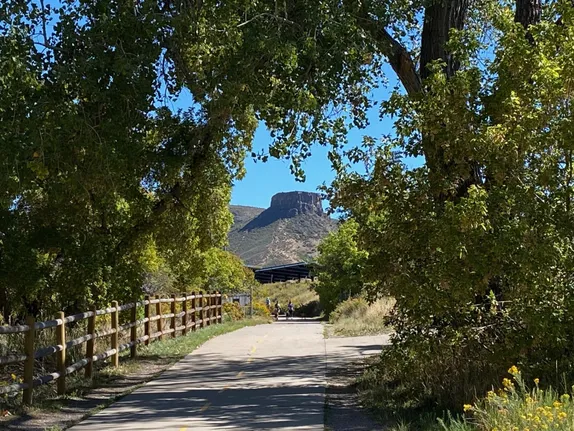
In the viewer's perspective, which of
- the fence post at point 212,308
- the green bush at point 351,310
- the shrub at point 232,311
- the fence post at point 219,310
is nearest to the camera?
the fence post at point 212,308

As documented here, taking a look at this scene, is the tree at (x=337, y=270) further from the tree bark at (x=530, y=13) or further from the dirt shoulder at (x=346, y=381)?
the tree bark at (x=530, y=13)

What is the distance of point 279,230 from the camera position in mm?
155000

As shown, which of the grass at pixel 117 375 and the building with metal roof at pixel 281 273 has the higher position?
the building with metal roof at pixel 281 273

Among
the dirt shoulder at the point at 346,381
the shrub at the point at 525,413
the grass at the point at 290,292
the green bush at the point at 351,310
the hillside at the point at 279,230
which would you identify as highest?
the hillside at the point at 279,230

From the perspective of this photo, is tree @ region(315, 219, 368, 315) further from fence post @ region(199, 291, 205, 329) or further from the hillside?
the hillside

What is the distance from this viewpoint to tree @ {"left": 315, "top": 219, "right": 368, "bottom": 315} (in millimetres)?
49844

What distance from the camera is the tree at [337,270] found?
49.8m

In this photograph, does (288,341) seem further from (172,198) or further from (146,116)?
(146,116)

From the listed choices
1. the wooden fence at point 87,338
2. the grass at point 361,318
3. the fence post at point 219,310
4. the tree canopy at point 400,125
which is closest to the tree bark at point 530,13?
the tree canopy at point 400,125

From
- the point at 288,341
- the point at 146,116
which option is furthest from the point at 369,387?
the point at 288,341

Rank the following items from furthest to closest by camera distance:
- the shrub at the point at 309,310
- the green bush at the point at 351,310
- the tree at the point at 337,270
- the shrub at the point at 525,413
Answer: the shrub at the point at 309,310 → the tree at the point at 337,270 → the green bush at the point at 351,310 → the shrub at the point at 525,413

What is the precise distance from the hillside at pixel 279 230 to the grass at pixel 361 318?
288ft

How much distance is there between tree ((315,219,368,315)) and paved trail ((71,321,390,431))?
1124 inches

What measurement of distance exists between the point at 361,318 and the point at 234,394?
2048 cm
